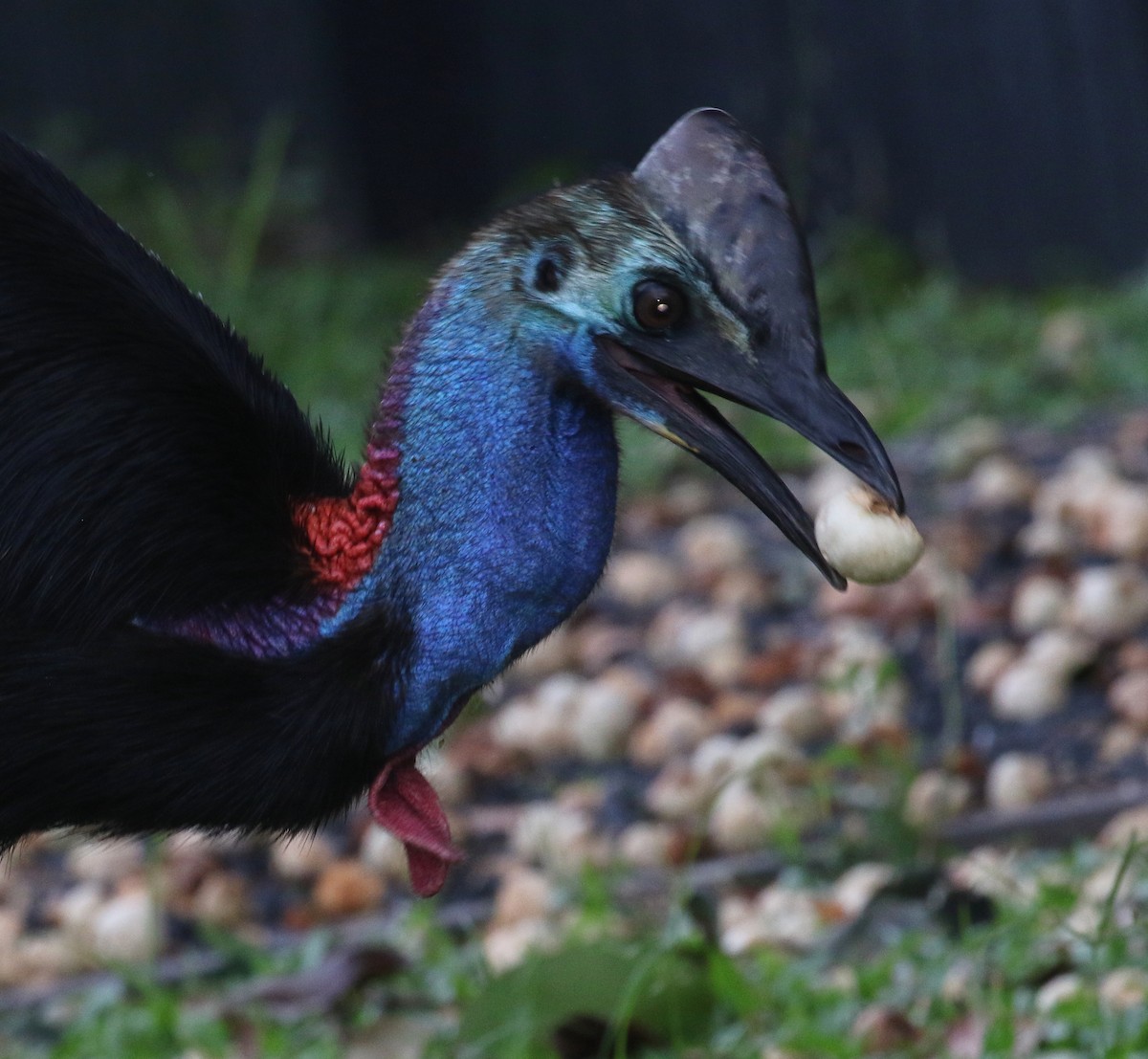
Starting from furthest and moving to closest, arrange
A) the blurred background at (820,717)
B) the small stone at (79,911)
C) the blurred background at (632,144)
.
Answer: the blurred background at (632,144) → the small stone at (79,911) → the blurred background at (820,717)

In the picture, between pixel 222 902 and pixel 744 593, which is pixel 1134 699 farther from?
pixel 222 902

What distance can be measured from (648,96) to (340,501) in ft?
20.8

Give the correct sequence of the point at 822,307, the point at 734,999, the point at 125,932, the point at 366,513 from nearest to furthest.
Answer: the point at 366,513
the point at 734,999
the point at 125,932
the point at 822,307

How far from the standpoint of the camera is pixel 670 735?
3361mm

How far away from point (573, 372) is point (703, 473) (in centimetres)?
306

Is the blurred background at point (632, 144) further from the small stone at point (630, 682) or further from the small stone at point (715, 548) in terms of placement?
the small stone at point (630, 682)

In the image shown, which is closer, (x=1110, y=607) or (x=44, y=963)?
(x=44, y=963)

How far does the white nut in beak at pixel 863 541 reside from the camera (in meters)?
1.66

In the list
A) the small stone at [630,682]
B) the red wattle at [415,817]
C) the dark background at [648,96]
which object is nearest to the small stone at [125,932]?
the small stone at [630,682]

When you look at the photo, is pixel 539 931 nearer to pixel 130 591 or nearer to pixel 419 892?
pixel 419 892

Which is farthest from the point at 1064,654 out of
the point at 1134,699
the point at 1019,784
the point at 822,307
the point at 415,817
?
the point at 822,307

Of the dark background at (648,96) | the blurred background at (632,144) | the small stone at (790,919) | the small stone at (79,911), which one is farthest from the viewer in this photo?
the dark background at (648,96)

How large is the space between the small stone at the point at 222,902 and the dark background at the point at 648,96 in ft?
13.0

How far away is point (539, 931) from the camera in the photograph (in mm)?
2688
